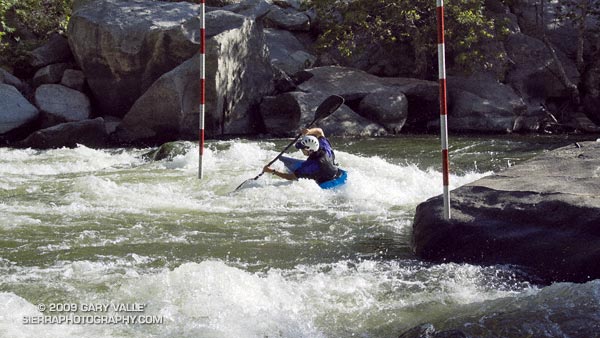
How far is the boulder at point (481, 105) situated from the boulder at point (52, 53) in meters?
6.94

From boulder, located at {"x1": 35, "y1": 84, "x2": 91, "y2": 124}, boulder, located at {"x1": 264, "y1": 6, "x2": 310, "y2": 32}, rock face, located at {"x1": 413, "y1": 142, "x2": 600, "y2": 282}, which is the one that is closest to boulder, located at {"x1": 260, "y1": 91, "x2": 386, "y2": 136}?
boulder, located at {"x1": 35, "y1": 84, "x2": 91, "y2": 124}

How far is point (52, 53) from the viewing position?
46.1ft

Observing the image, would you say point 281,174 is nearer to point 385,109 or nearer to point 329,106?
point 329,106

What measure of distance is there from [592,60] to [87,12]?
387 inches

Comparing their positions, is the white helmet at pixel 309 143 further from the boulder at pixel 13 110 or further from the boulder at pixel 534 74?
the boulder at pixel 534 74

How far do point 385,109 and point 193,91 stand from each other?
336cm

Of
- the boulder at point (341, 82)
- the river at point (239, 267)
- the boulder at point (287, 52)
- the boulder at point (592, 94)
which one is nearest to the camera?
the river at point (239, 267)

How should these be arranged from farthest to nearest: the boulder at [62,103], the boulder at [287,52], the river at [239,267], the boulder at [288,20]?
the boulder at [288,20] → the boulder at [287,52] → the boulder at [62,103] → the river at [239,267]

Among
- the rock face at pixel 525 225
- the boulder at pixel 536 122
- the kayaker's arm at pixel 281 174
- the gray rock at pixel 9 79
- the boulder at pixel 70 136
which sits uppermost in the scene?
the rock face at pixel 525 225

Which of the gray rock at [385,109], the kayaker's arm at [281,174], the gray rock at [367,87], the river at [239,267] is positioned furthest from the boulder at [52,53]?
the kayaker's arm at [281,174]

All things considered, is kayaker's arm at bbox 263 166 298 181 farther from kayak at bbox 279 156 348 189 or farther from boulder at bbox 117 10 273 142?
boulder at bbox 117 10 273 142

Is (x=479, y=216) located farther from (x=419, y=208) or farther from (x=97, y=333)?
(x=97, y=333)

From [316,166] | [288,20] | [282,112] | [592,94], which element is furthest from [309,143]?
[288,20]

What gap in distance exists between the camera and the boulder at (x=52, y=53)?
14.0m
